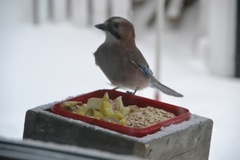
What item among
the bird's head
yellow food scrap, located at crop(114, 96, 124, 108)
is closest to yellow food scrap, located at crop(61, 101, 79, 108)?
yellow food scrap, located at crop(114, 96, 124, 108)

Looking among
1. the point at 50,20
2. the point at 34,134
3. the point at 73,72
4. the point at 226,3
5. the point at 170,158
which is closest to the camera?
the point at 170,158

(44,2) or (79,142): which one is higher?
(44,2)

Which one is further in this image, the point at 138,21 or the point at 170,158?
the point at 138,21

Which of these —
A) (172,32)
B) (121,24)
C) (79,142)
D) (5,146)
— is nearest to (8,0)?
(172,32)

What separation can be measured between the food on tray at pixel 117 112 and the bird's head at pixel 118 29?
234 mm

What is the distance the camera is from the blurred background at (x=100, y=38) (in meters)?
3.18

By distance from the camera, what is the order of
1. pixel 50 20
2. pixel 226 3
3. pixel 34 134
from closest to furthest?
pixel 34 134, pixel 226 3, pixel 50 20

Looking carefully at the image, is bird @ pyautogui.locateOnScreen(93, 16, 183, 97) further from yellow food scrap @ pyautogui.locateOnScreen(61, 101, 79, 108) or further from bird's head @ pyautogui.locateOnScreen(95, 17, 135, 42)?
yellow food scrap @ pyautogui.locateOnScreen(61, 101, 79, 108)

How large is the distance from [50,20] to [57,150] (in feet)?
10.0

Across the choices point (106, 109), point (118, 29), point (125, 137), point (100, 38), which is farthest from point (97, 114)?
point (100, 38)

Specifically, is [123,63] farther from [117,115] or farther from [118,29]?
[117,115]

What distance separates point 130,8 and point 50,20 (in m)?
0.54

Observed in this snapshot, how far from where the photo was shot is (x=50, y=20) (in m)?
4.14

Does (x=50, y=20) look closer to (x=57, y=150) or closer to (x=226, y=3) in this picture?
(x=226, y=3)
